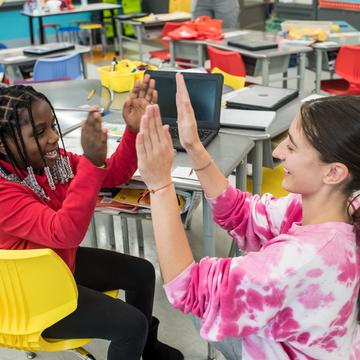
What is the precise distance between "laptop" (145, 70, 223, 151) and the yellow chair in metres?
0.82

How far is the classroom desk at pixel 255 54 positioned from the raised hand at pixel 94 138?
8.92ft

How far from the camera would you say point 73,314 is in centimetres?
135

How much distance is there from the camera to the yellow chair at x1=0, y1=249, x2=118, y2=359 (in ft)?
3.77

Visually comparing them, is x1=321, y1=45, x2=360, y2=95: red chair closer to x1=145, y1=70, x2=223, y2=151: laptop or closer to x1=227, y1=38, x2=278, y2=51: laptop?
x1=227, y1=38, x2=278, y2=51: laptop

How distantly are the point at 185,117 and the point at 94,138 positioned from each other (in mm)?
290

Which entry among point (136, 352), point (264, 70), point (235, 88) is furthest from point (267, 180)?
point (264, 70)

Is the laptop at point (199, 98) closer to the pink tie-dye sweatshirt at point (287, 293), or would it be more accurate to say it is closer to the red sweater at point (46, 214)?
the red sweater at point (46, 214)

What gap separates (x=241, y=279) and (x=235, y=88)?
6.14 feet

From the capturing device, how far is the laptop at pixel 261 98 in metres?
2.28

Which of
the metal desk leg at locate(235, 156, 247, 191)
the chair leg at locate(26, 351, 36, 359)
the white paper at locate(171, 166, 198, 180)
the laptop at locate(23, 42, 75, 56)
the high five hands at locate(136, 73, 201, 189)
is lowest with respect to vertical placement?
the chair leg at locate(26, 351, 36, 359)

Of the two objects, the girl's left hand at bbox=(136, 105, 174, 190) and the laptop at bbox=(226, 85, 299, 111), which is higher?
the girl's left hand at bbox=(136, 105, 174, 190)

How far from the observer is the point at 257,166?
2146mm

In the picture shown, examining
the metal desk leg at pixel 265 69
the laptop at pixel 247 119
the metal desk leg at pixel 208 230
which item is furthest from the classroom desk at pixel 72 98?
the metal desk leg at pixel 265 69

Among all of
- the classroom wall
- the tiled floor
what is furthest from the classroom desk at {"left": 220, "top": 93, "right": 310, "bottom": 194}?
the classroom wall
